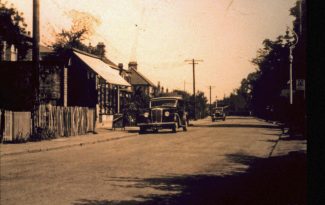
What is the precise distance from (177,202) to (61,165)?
597 cm

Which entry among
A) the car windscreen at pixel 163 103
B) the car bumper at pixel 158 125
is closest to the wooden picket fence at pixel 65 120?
the car bumper at pixel 158 125

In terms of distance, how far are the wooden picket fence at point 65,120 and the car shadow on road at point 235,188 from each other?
14.9 meters

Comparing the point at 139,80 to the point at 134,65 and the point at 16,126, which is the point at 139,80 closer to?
the point at 134,65

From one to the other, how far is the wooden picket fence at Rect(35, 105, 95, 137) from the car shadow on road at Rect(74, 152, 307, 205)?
14.9 metres

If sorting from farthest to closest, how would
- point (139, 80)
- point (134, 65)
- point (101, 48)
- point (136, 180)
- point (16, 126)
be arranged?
1. point (134, 65)
2. point (139, 80)
3. point (101, 48)
4. point (16, 126)
5. point (136, 180)

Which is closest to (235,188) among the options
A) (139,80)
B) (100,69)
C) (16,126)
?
(16,126)

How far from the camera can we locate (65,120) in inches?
969

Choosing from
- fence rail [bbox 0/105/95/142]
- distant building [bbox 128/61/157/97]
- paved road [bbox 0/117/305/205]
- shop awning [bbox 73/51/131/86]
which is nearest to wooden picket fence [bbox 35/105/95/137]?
fence rail [bbox 0/105/95/142]

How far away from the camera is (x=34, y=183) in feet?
27.8

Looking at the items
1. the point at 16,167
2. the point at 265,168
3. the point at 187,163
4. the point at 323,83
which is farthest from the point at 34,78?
the point at 323,83

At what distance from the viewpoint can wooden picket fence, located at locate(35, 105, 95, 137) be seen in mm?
22562

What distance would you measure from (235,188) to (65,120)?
18.6 meters

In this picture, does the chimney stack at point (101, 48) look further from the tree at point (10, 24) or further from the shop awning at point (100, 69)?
the tree at point (10, 24)

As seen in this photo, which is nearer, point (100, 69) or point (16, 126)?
A: point (16, 126)
